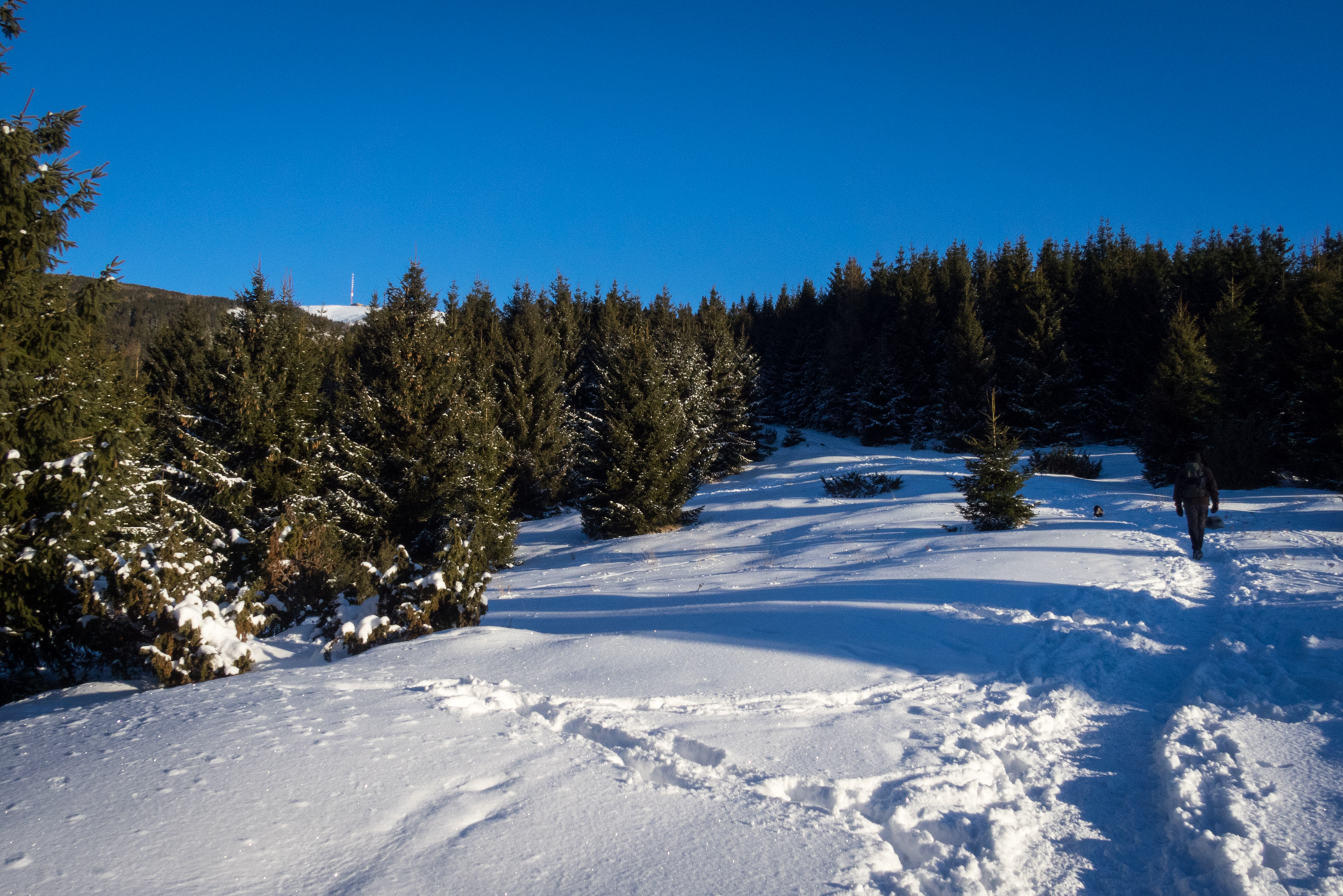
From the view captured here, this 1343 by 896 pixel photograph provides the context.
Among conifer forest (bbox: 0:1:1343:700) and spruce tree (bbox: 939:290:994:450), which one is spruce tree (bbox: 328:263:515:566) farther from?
spruce tree (bbox: 939:290:994:450)

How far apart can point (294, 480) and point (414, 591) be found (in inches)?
309

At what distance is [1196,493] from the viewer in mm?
9727

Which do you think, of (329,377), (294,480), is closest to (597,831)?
(294,480)

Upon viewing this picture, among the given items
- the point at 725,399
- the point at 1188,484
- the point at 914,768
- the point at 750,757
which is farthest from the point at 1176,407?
the point at 750,757

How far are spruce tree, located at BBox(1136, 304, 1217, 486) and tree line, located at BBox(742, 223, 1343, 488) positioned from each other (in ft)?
0.14

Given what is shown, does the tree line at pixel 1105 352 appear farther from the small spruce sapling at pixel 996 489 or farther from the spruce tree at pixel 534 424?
the spruce tree at pixel 534 424

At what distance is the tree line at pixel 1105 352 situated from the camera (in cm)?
1875

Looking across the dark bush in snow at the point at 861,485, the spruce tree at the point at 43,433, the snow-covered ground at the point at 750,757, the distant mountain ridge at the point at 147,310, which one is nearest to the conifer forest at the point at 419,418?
the spruce tree at the point at 43,433

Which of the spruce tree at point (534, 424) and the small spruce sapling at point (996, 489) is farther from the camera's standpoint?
the spruce tree at point (534, 424)

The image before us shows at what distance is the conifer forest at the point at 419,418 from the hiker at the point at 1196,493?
3.64 meters

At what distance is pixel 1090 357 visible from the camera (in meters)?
36.8

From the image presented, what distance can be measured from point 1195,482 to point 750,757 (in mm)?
9536

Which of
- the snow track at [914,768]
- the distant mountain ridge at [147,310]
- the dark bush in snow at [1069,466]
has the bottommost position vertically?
the snow track at [914,768]

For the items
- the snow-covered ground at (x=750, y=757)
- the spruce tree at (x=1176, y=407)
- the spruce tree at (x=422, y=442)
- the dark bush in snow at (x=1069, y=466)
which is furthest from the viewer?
the dark bush in snow at (x=1069, y=466)
